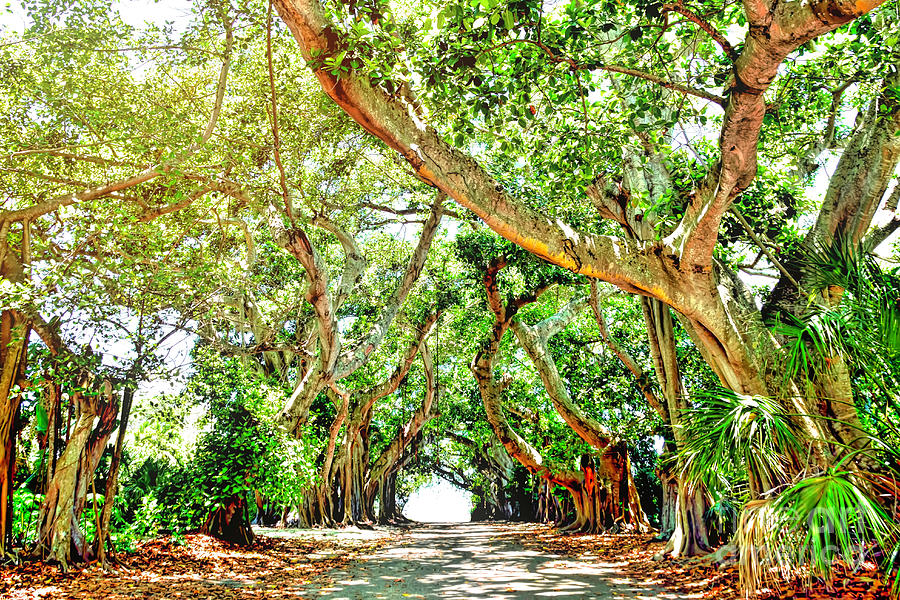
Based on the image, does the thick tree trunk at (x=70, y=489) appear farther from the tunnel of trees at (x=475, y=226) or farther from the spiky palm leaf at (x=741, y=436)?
the spiky palm leaf at (x=741, y=436)

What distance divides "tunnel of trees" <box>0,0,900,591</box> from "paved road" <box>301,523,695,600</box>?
162 centimetres

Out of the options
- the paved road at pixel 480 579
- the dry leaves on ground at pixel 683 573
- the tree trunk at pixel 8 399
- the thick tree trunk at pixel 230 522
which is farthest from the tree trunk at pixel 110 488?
the dry leaves on ground at pixel 683 573

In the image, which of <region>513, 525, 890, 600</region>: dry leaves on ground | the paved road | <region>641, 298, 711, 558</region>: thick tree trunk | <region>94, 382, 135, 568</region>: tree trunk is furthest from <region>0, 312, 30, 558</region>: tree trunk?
<region>641, 298, 711, 558</region>: thick tree trunk

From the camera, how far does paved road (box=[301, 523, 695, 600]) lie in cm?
641

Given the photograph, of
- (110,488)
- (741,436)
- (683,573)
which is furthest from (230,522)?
(741,436)

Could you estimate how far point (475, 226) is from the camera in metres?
11.7

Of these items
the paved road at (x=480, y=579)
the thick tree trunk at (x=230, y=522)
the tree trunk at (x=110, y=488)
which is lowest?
the paved road at (x=480, y=579)

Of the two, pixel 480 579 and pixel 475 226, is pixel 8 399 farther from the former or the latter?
pixel 475 226

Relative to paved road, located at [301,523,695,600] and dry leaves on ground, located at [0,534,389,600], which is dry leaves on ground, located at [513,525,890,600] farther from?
dry leaves on ground, located at [0,534,389,600]

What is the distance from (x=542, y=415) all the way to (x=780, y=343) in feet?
34.9

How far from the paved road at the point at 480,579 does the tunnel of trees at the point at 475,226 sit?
5.31 ft

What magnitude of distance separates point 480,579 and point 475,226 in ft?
21.5

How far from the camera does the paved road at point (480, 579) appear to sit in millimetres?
6406

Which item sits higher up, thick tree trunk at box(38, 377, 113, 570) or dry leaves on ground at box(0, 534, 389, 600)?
thick tree trunk at box(38, 377, 113, 570)
